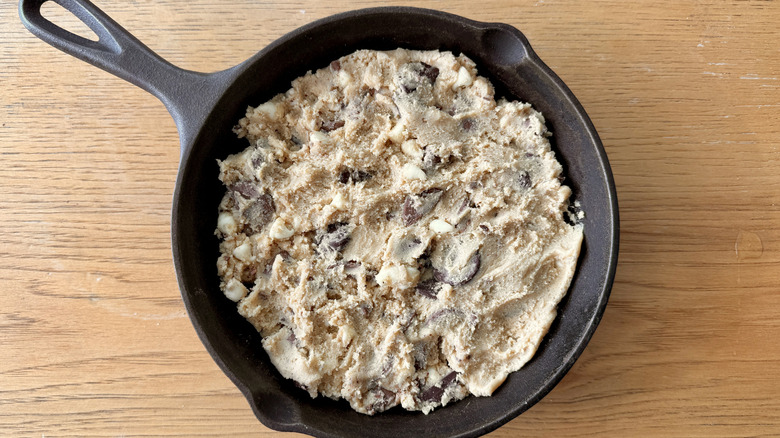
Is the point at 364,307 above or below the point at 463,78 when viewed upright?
below

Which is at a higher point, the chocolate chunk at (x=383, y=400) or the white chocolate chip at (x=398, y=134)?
the white chocolate chip at (x=398, y=134)

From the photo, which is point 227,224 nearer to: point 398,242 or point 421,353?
point 398,242

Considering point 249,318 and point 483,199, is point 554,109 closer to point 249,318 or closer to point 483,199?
point 483,199

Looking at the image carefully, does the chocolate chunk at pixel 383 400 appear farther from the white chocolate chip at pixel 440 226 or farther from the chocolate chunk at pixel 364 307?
the white chocolate chip at pixel 440 226

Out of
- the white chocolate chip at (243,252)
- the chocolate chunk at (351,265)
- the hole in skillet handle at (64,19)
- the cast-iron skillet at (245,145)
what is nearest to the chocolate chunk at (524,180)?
the cast-iron skillet at (245,145)

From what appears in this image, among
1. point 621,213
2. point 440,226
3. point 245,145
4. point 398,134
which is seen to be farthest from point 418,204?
point 621,213

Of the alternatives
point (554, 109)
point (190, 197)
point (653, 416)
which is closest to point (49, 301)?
point (190, 197)
